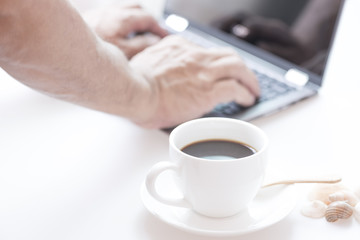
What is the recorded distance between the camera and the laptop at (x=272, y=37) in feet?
2.75

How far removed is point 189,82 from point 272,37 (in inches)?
9.6

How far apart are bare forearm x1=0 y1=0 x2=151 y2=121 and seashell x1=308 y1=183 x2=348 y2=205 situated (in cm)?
29

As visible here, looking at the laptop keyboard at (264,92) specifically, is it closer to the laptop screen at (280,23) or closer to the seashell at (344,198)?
the laptop screen at (280,23)

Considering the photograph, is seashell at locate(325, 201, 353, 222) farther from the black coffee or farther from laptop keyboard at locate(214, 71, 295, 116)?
laptop keyboard at locate(214, 71, 295, 116)

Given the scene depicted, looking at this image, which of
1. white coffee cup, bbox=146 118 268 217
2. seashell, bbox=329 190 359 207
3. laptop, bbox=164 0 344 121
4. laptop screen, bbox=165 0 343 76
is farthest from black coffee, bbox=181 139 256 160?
laptop screen, bbox=165 0 343 76

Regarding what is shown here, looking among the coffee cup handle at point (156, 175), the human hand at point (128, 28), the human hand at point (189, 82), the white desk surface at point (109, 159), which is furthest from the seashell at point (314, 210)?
the human hand at point (128, 28)

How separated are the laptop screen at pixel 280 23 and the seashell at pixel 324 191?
32 cm

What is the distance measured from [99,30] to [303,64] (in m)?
0.41

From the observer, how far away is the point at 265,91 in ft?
2.90

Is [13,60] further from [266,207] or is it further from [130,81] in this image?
[266,207]

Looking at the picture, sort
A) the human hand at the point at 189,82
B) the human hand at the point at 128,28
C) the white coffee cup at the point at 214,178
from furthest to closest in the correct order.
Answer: the human hand at the point at 128,28 → the human hand at the point at 189,82 → the white coffee cup at the point at 214,178

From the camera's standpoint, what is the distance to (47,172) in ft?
2.16

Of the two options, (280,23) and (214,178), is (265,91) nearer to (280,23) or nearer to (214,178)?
(280,23)

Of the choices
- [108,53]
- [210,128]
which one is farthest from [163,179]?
[108,53]
